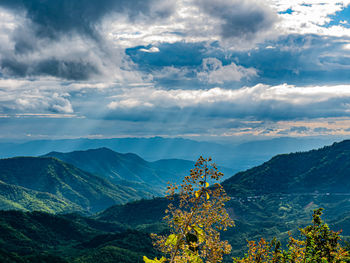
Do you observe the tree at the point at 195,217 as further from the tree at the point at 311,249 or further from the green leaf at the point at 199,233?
the tree at the point at 311,249

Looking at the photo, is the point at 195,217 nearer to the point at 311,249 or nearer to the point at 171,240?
the point at 171,240

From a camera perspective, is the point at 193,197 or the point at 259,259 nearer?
the point at 193,197

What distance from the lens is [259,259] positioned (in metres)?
28.0

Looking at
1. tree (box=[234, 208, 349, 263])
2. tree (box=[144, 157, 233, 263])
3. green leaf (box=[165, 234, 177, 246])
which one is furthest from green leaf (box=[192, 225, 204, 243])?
tree (box=[234, 208, 349, 263])

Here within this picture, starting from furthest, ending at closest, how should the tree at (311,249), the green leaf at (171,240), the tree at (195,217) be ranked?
the tree at (311,249) → the green leaf at (171,240) → the tree at (195,217)

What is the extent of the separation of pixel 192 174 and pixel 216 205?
7.14ft

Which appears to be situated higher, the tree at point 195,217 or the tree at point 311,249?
the tree at point 195,217

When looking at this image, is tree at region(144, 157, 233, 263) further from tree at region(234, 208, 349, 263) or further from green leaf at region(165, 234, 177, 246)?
tree at region(234, 208, 349, 263)

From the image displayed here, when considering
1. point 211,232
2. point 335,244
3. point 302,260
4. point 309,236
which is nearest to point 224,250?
point 211,232

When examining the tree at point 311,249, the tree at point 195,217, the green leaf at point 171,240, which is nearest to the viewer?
the tree at point 195,217

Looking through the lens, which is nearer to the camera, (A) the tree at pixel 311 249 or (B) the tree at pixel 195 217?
(B) the tree at pixel 195 217

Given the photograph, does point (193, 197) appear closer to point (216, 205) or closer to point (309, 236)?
point (216, 205)

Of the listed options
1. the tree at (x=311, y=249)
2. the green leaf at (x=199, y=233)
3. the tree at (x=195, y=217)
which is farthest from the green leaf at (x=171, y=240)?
the tree at (x=311, y=249)

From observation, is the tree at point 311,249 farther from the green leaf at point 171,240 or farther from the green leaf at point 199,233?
the green leaf at point 171,240
